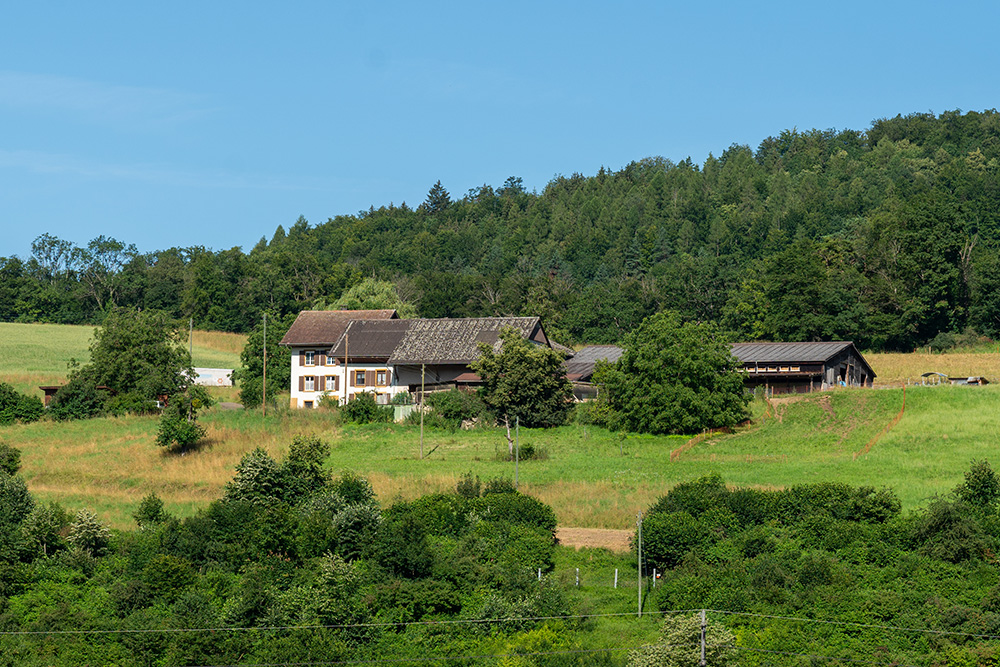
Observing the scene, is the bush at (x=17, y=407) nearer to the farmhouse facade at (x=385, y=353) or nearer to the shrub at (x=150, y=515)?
the farmhouse facade at (x=385, y=353)

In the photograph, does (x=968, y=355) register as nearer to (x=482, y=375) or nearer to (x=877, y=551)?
(x=482, y=375)

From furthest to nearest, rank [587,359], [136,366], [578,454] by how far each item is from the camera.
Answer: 1. [587,359]
2. [136,366]
3. [578,454]

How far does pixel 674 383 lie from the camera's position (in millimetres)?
64812

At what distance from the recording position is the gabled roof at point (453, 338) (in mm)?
75750

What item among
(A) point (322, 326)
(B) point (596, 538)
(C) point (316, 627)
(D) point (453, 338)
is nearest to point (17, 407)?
(A) point (322, 326)

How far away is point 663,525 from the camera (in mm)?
41719

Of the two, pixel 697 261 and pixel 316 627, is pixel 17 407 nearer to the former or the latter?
pixel 316 627

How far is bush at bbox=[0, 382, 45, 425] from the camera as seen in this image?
2813 inches

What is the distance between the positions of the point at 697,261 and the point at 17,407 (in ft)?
261

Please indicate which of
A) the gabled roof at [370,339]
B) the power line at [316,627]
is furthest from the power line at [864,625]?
the gabled roof at [370,339]

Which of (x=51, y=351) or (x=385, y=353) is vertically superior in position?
(x=51, y=351)

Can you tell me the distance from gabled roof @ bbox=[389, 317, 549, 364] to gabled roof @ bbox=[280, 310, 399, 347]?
237 inches

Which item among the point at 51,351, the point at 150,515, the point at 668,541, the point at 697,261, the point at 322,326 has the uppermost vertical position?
the point at 697,261

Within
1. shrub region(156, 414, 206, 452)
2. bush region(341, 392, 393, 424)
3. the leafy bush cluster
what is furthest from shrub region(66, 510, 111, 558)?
bush region(341, 392, 393, 424)
